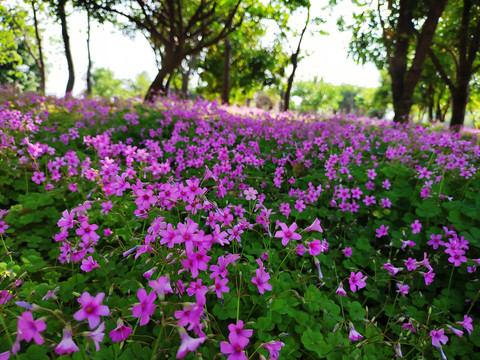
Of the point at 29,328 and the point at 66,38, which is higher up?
the point at 66,38

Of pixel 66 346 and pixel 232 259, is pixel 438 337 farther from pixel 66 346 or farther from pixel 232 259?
pixel 66 346

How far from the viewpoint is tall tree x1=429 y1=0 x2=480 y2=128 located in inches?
523

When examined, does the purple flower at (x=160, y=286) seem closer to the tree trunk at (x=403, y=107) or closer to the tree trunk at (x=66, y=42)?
the tree trunk at (x=403, y=107)

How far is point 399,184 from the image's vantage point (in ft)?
13.6

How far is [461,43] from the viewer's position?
547 inches

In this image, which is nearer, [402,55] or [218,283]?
[218,283]

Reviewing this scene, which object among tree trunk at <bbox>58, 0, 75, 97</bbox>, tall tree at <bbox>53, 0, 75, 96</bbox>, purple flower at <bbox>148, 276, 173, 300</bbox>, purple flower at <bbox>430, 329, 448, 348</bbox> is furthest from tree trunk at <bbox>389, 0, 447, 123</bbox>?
tree trunk at <bbox>58, 0, 75, 97</bbox>

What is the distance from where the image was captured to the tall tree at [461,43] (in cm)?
1330

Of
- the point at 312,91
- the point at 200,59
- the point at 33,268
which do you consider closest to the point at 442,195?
the point at 33,268

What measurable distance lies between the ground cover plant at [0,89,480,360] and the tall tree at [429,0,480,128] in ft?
38.6

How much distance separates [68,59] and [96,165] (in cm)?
1531

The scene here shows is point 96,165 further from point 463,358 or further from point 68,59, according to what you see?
point 68,59

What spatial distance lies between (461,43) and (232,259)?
18.3 m

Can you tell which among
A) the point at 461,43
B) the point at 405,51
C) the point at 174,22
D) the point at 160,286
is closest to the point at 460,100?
the point at 461,43
